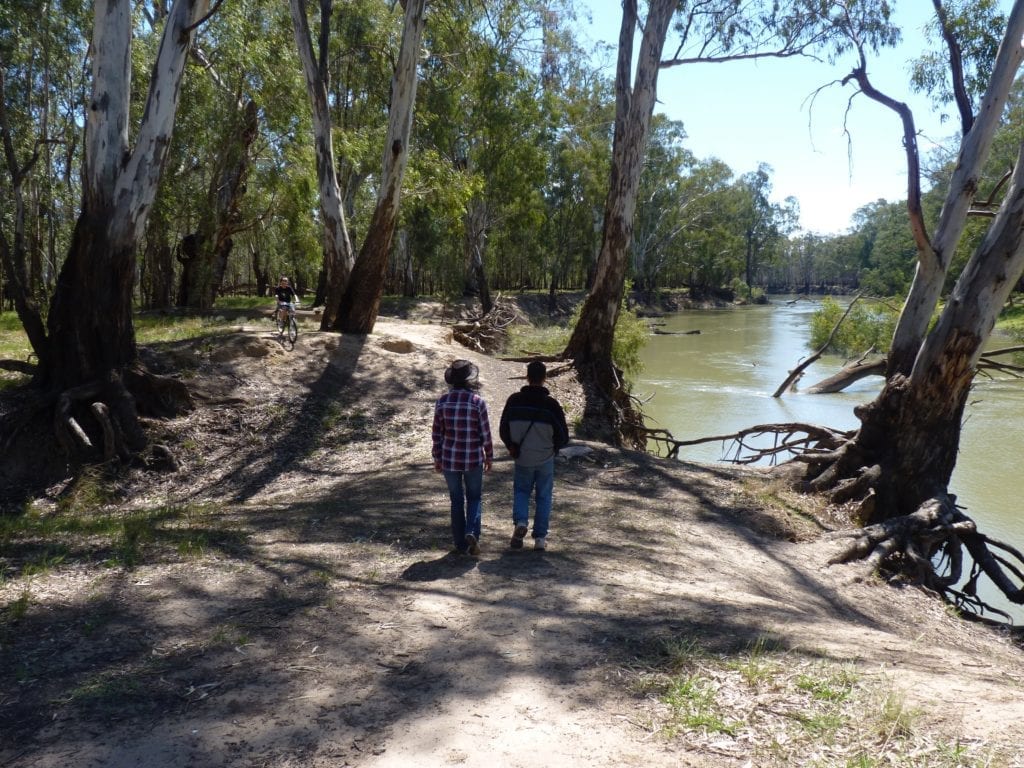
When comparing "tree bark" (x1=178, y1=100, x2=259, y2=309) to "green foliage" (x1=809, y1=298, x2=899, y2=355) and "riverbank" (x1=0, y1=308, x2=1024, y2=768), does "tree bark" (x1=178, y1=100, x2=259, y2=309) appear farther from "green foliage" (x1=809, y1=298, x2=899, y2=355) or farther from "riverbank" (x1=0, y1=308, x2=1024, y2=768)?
"green foliage" (x1=809, y1=298, x2=899, y2=355)

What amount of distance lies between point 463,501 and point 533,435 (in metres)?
0.65

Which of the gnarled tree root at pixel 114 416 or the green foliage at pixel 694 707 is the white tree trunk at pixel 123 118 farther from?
the green foliage at pixel 694 707

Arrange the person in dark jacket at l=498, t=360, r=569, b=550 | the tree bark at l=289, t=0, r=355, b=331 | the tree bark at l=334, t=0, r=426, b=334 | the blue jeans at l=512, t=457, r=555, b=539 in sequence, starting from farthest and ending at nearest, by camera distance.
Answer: the tree bark at l=289, t=0, r=355, b=331 < the tree bark at l=334, t=0, r=426, b=334 < the blue jeans at l=512, t=457, r=555, b=539 < the person in dark jacket at l=498, t=360, r=569, b=550

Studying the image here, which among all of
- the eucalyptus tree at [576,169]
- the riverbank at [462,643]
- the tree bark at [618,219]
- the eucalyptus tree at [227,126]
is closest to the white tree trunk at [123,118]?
the riverbank at [462,643]

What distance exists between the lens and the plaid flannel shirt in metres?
4.89

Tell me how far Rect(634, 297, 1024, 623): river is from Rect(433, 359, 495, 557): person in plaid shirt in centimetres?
640

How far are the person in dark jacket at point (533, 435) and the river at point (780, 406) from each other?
5967mm

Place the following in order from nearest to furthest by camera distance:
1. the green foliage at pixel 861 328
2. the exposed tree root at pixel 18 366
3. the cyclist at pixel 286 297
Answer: the exposed tree root at pixel 18 366
the cyclist at pixel 286 297
the green foliage at pixel 861 328

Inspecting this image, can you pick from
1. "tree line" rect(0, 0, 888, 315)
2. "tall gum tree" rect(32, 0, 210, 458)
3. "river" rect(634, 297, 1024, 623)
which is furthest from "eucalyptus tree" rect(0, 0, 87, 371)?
"river" rect(634, 297, 1024, 623)

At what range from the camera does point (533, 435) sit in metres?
5.05

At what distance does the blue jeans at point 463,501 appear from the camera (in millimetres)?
4973

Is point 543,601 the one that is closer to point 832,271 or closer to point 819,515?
point 819,515

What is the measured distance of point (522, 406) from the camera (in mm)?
5059

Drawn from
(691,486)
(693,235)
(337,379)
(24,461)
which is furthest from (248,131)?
(693,235)
